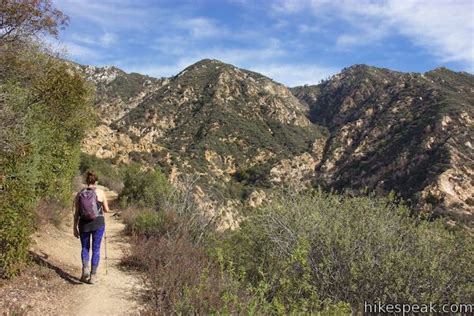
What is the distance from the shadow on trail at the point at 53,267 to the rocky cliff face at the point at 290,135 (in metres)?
23.1

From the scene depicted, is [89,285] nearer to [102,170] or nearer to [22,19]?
[22,19]

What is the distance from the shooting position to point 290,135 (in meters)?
68.8

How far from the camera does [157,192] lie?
19.3 m

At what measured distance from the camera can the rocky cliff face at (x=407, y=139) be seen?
126 feet

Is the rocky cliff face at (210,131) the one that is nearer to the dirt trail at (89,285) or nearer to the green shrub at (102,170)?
the green shrub at (102,170)

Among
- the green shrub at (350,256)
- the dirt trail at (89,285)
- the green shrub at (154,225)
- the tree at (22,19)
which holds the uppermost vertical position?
the tree at (22,19)

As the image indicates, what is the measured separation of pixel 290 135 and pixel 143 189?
50959 mm

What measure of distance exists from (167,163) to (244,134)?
21.5 meters

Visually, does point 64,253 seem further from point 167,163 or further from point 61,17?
point 167,163

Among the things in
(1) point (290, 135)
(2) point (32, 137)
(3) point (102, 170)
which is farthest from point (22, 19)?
(1) point (290, 135)

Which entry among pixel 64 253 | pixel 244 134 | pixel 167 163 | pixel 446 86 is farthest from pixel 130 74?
pixel 64 253

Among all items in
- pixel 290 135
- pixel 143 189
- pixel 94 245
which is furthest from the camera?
pixel 290 135

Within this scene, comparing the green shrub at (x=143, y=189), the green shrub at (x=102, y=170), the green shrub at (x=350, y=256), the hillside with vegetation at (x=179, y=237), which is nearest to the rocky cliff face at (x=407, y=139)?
the green shrub at (x=143, y=189)

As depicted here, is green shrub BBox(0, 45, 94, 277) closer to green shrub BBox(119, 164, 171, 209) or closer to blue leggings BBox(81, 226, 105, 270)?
blue leggings BBox(81, 226, 105, 270)
